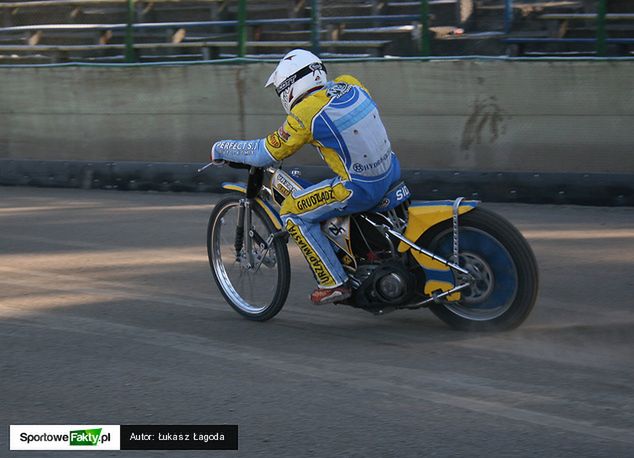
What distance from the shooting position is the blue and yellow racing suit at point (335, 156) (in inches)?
275

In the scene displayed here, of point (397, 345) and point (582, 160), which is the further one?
point (582, 160)

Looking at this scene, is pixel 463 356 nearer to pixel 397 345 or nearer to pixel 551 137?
pixel 397 345

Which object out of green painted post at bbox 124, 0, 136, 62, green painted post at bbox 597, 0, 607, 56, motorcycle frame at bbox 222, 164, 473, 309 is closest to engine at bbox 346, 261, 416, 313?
motorcycle frame at bbox 222, 164, 473, 309

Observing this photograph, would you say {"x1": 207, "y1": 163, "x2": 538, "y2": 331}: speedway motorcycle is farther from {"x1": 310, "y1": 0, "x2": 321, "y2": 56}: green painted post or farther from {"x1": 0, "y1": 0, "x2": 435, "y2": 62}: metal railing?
{"x1": 310, "y1": 0, "x2": 321, "y2": 56}: green painted post

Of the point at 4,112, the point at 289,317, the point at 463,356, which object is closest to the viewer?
the point at 463,356

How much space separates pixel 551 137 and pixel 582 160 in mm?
419

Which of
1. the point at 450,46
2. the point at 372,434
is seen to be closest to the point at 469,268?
the point at 372,434

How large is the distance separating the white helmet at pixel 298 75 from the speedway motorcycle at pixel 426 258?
62 centimetres

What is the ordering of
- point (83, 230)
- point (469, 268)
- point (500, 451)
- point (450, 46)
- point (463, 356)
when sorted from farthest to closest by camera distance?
point (450, 46), point (83, 230), point (469, 268), point (463, 356), point (500, 451)

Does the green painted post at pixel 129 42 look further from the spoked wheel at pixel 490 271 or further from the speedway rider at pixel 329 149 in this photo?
the spoked wheel at pixel 490 271

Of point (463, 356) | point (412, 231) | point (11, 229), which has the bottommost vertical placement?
point (11, 229)

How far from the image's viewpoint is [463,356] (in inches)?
257

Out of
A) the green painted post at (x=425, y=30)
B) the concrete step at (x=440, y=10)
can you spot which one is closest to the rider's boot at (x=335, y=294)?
→ the green painted post at (x=425, y=30)

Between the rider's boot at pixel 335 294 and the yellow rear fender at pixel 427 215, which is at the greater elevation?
the yellow rear fender at pixel 427 215
